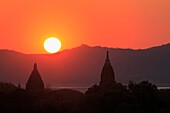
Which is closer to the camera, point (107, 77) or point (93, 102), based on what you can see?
point (93, 102)

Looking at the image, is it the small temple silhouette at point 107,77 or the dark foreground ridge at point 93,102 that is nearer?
the dark foreground ridge at point 93,102

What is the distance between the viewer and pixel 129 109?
83438mm

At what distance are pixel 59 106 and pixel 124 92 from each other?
938cm

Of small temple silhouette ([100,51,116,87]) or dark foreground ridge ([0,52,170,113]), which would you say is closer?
dark foreground ridge ([0,52,170,113])

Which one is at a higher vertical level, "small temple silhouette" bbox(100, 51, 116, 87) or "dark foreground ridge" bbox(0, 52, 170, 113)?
"small temple silhouette" bbox(100, 51, 116, 87)

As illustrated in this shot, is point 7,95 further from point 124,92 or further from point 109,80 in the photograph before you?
point 109,80

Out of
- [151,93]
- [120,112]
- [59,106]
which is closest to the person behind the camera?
[120,112]

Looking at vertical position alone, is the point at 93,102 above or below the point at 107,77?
below

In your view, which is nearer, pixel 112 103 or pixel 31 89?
pixel 112 103

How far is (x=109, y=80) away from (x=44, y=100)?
65.0 ft

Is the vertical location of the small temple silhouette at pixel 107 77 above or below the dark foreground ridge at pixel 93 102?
above

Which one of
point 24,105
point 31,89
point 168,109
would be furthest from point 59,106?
point 31,89

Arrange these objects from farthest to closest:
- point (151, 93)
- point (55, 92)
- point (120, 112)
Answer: point (55, 92), point (151, 93), point (120, 112)

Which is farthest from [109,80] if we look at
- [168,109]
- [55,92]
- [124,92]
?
[168,109]
